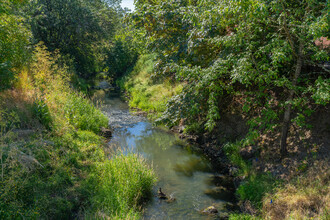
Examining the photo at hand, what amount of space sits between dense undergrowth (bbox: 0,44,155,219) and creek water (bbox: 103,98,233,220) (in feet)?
2.30

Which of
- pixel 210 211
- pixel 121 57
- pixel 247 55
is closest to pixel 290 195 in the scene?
pixel 210 211

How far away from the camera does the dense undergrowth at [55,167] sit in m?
5.00

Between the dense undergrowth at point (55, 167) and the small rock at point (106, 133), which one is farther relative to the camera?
the small rock at point (106, 133)

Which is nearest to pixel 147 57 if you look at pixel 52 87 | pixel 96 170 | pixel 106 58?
pixel 106 58

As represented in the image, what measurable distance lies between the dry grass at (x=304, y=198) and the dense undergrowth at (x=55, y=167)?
126 inches

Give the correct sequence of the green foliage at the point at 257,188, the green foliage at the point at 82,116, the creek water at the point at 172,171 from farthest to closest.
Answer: the green foliage at the point at 82,116
the creek water at the point at 172,171
the green foliage at the point at 257,188

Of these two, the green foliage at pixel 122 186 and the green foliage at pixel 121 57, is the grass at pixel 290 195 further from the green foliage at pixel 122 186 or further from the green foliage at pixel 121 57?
the green foliage at pixel 121 57

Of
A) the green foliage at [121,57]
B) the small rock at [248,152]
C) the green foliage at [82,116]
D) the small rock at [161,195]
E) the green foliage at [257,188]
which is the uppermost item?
the green foliage at [121,57]

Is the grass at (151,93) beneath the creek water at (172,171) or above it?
above

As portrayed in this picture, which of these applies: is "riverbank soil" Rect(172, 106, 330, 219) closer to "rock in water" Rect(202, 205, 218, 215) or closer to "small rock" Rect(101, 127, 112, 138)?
"rock in water" Rect(202, 205, 218, 215)

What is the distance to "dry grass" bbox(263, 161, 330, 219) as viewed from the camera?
5.12 meters

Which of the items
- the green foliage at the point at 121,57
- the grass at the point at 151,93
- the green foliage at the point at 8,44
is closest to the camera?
the green foliage at the point at 8,44

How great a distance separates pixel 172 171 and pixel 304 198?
436 cm

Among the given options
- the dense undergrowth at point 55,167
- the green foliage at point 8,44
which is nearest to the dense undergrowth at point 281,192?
the dense undergrowth at point 55,167
